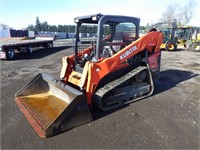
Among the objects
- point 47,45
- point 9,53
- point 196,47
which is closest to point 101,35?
point 9,53

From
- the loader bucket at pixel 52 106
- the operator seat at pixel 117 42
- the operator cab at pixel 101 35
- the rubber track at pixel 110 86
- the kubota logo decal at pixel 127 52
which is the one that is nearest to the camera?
the loader bucket at pixel 52 106

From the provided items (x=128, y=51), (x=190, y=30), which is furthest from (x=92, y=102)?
(x=190, y=30)

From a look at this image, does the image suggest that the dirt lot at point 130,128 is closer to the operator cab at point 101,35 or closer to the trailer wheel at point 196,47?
the operator cab at point 101,35

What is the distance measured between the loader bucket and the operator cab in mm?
854

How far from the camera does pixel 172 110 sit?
164 inches

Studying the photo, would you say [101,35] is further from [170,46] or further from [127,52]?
[170,46]

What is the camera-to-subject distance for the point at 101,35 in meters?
3.99

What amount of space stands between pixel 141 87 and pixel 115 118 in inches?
53.1

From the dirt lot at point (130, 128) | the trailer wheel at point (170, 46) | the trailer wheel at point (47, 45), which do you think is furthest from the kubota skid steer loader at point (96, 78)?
the trailer wheel at point (47, 45)

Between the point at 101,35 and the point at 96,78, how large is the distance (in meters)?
0.99

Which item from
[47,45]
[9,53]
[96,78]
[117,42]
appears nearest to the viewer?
[96,78]

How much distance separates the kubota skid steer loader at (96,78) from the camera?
340 centimetres

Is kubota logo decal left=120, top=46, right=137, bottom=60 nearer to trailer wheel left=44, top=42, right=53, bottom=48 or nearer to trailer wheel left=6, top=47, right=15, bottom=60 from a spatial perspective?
trailer wheel left=6, top=47, right=15, bottom=60

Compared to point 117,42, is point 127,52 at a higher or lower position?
lower
